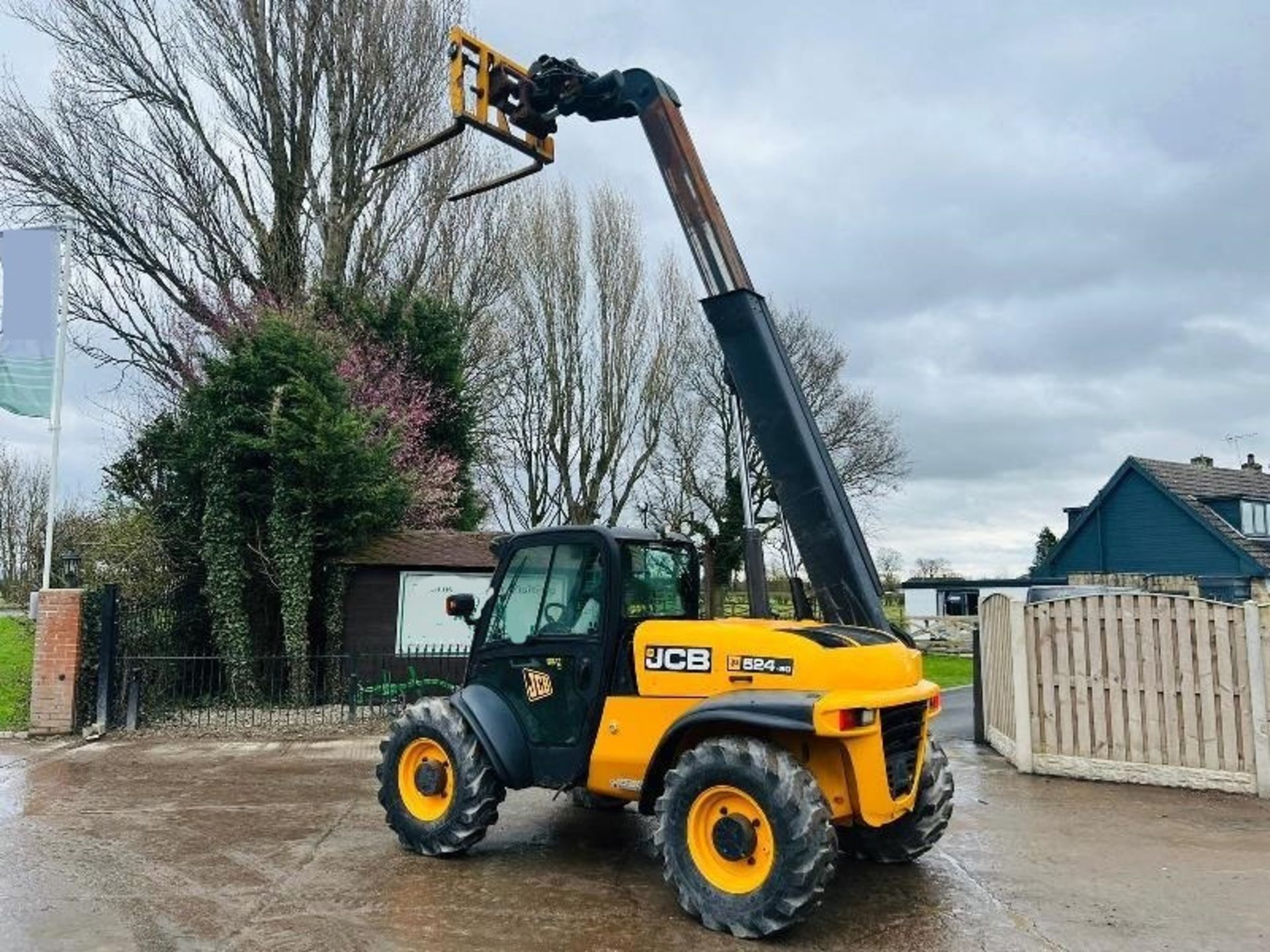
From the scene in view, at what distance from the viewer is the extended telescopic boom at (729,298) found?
18.9ft

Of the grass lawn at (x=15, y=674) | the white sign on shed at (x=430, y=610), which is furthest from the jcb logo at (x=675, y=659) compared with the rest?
the grass lawn at (x=15, y=674)

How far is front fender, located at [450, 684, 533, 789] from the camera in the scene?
18.7 feet

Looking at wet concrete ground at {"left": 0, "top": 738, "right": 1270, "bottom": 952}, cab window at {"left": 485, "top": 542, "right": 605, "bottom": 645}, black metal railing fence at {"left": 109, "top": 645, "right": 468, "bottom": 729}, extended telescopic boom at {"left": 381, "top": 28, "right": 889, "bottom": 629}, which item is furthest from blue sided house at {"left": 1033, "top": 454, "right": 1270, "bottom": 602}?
cab window at {"left": 485, "top": 542, "right": 605, "bottom": 645}

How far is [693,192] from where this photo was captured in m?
6.31

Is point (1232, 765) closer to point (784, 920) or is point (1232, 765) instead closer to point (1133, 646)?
point (1133, 646)

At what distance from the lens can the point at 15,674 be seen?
53.9 feet

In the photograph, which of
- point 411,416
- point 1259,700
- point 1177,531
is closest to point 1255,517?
point 1177,531

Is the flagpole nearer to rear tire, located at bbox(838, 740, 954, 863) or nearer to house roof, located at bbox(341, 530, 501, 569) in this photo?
house roof, located at bbox(341, 530, 501, 569)

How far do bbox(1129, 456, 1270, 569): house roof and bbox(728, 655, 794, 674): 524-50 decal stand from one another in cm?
2636

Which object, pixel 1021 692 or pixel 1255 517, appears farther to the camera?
pixel 1255 517

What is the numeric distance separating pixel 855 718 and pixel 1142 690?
4752mm

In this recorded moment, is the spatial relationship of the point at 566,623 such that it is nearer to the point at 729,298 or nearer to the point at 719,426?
the point at 729,298

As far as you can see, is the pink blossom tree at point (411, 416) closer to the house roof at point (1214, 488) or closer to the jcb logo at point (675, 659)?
the jcb logo at point (675, 659)

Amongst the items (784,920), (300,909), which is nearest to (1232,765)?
(784,920)
